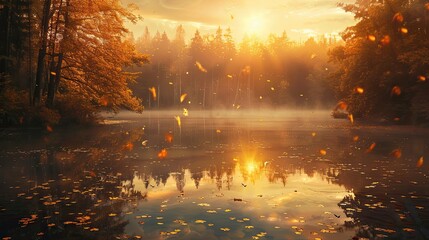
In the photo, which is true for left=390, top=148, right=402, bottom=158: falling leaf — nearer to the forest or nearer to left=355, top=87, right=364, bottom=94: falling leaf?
the forest

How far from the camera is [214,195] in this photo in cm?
1026

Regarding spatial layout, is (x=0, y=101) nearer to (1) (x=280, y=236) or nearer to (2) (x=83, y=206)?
(2) (x=83, y=206)

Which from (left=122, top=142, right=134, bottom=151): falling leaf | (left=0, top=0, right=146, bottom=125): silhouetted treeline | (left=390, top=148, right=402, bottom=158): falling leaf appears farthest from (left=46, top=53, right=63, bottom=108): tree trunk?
(left=390, top=148, right=402, bottom=158): falling leaf

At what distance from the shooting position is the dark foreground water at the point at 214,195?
7305 millimetres

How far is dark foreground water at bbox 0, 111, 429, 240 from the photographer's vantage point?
24.0ft

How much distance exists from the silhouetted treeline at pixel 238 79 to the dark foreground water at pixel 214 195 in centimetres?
10282

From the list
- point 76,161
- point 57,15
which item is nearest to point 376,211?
point 76,161

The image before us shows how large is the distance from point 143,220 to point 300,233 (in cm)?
306

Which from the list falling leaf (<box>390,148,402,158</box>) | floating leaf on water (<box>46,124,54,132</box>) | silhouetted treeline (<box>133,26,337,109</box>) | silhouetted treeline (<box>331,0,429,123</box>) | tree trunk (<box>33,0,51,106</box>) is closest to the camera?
falling leaf (<box>390,148,402,158</box>)

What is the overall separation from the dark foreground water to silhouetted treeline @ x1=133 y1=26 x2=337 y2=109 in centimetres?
10282

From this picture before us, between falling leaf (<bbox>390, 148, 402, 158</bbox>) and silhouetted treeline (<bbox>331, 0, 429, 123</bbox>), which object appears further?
silhouetted treeline (<bbox>331, 0, 429, 123</bbox>)

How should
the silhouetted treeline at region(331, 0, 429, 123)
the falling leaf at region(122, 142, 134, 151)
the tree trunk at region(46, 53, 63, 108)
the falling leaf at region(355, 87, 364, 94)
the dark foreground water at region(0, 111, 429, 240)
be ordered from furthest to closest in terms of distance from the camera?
the falling leaf at region(355, 87, 364, 94) < the silhouetted treeline at region(331, 0, 429, 123) < the tree trunk at region(46, 53, 63, 108) < the falling leaf at region(122, 142, 134, 151) < the dark foreground water at region(0, 111, 429, 240)

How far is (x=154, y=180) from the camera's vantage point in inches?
484

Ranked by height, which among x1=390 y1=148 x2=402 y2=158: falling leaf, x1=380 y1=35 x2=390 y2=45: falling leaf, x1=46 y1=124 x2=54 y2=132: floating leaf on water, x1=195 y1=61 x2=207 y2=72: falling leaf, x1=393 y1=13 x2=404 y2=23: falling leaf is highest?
x1=195 y1=61 x2=207 y2=72: falling leaf
